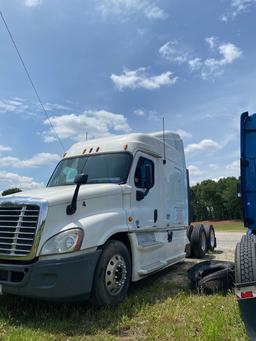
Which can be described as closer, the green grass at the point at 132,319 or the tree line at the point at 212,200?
the green grass at the point at 132,319

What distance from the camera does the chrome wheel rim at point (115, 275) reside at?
5789mm

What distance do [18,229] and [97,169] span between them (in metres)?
2.07

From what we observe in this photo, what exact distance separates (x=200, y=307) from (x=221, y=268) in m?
1.44

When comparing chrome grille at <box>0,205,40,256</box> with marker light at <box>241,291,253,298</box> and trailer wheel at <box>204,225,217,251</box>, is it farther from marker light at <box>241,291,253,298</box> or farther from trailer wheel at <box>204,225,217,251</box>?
trailer wheel at <box>204,225,217,251</box>

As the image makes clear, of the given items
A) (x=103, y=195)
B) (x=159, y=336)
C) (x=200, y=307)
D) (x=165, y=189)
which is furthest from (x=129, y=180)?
(x=159, y=336)

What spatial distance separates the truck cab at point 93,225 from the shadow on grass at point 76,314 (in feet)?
0.76

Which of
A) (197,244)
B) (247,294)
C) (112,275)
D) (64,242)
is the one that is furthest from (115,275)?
(197,244)

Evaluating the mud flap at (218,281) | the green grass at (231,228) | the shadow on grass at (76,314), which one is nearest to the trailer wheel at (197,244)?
the shadow on grass at (76,314)

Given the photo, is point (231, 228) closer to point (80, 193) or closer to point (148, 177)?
point (148, 177)

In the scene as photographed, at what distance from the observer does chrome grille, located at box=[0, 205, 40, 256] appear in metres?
5.32

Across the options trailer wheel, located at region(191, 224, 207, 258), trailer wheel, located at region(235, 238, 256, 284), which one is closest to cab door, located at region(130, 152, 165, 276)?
trailer wheel, located at region(235, 238, 256, 284)

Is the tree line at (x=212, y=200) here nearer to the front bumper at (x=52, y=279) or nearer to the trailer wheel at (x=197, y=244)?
the trailer wheel at (x=197, y=244)

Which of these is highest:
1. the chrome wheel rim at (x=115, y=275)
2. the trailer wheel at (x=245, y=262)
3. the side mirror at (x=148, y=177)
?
the side mirror at (x=148, y=177)

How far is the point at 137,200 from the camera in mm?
7008
